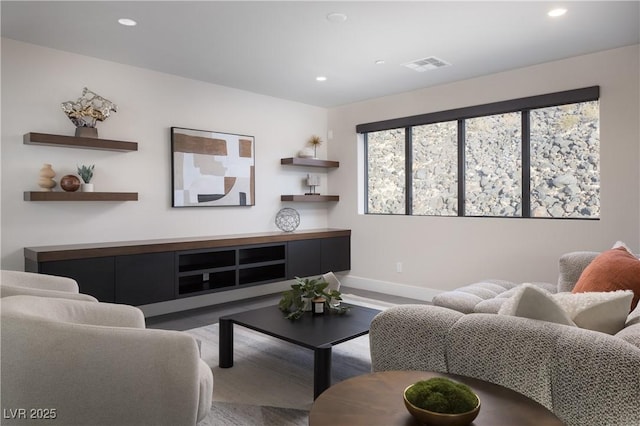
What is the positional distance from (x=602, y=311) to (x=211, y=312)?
3635mm

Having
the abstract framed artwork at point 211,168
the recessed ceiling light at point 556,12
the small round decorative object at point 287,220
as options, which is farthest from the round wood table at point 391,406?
the small round decorative object at point 287,220

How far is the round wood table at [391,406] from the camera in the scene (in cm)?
105

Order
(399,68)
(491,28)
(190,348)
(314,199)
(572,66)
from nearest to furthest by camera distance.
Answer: (190,348)
(491,28)
(572,66)
(399,68)
(314,199)

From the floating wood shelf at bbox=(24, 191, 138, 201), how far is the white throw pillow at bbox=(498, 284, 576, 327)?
11.1ft

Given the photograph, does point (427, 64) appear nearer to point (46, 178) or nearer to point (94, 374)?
point (46, 178)

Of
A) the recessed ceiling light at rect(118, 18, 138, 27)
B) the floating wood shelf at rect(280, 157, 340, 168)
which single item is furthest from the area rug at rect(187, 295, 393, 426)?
the recessed ceiling light at rect(118, 18, 138, 27)

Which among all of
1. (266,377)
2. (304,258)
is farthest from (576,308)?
(304,258)

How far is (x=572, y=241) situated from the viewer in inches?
152

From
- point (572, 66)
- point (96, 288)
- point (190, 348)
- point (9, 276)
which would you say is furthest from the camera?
point (572, 66)

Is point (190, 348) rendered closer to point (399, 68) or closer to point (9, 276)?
point (9, 276)

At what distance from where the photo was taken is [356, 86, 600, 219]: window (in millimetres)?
3885

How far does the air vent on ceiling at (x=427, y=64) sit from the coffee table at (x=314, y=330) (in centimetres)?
238

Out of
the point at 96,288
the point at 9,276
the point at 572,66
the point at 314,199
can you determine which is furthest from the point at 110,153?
the point at 572,66

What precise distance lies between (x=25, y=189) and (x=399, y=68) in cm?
351
